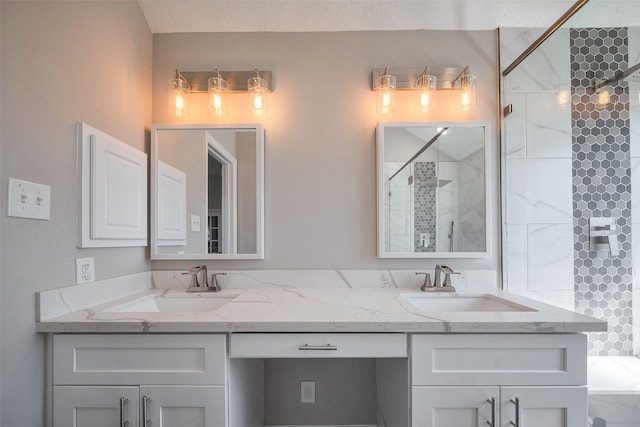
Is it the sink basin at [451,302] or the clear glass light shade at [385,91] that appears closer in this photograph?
the sink basin at [451,302]

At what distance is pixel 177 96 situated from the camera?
5.56 feet

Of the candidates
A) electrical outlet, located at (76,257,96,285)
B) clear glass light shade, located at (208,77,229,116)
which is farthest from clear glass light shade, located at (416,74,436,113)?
electrical outlet, located at (76,257,96,285)

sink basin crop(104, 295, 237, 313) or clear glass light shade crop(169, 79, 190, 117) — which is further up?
clear glass light shade crop(169, 79, 190, 117)

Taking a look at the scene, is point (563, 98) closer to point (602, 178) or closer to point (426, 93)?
point (602, 178)

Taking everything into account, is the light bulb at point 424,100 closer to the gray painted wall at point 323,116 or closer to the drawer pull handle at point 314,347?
the gray painted wall at point 323,116

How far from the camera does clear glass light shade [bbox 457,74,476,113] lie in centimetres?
167

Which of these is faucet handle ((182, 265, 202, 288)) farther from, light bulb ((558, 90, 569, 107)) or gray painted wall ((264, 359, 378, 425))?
light bulb ((558, 90, 569, 107))

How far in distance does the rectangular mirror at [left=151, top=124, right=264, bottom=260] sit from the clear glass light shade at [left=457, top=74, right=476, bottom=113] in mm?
1056

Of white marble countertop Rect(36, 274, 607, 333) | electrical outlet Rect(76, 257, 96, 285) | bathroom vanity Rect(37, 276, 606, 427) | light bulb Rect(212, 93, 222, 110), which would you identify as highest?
light bulb Rect(212, 93, 222, 110)

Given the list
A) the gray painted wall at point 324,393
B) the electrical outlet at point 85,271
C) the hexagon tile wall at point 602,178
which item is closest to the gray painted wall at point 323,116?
the hexagon tile wall at point 602,178

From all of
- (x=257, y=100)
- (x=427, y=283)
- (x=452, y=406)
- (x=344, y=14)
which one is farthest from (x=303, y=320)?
(x=344, y=14)

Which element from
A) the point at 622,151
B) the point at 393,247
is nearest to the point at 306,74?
the point at 393,247

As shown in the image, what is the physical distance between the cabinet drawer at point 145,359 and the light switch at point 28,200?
417 millimetres

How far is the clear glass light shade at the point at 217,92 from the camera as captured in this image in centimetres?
168
